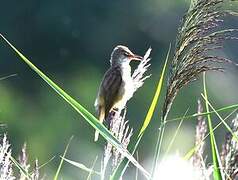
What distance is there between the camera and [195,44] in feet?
7.80

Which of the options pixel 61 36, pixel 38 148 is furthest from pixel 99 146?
pixel 61 36

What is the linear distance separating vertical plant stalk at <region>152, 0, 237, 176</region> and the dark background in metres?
14.4

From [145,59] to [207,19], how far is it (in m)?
0.58

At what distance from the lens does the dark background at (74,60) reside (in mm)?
18188

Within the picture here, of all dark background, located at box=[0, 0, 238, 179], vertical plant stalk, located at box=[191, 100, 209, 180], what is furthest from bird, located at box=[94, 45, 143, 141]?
dark background, located at box=[0, 0, 238, 179]

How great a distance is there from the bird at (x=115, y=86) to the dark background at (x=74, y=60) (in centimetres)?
1108

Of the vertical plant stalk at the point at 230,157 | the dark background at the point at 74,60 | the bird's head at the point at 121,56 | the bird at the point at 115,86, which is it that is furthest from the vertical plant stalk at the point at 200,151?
the dark background at the point at 74,60

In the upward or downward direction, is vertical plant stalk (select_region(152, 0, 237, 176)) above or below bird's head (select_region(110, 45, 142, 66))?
above

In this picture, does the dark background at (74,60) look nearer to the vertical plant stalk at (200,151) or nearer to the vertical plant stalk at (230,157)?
the vertical plant stalk at (200,151)

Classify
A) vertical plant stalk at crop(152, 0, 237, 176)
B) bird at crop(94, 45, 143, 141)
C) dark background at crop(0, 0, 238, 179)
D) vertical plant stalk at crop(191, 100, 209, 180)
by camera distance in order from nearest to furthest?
vertical plant stalk at crop(152, 0, 237, 176) → vertical plant stalk at crop(191, 100, 209, 180) → bird at crop(94, 45, 143, 141) → dark background at crop(0, 0, 238, 179)

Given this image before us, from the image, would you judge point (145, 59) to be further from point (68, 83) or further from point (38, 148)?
point (68, 83)

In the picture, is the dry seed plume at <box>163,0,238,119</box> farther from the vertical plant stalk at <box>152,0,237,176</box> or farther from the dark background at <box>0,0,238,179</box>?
the dark background at <box>0,0,238,179</box>

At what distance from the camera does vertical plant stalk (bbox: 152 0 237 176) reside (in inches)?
92.7

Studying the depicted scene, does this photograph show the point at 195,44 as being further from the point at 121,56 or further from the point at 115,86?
the point at 121,56
